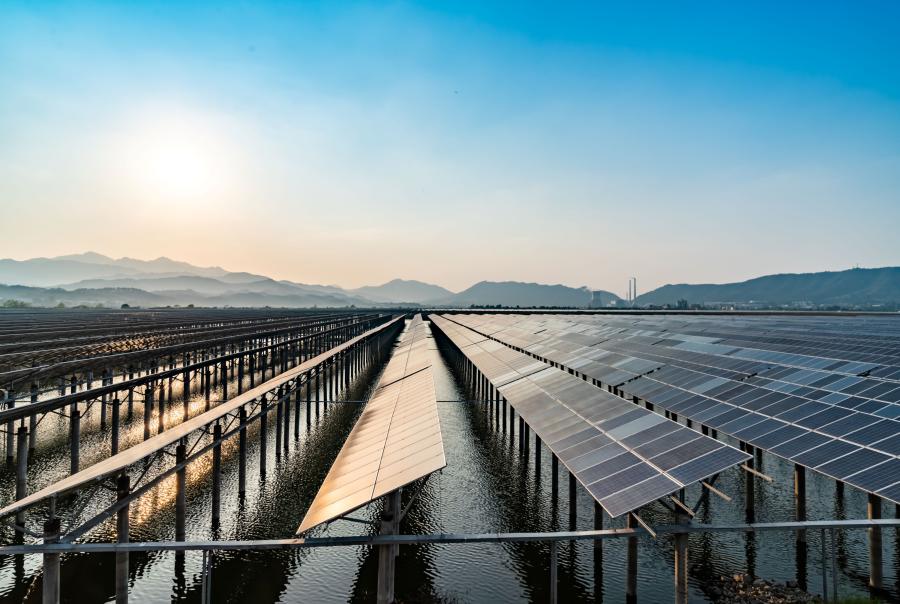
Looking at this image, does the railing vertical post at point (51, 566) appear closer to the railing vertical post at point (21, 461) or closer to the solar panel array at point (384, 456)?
the solar panel array at point (384, 456)

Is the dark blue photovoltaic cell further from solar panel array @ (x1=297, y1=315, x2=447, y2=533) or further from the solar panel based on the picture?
the solar panel

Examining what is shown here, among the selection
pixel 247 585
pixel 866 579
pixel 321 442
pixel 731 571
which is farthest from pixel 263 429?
pixel 866 579

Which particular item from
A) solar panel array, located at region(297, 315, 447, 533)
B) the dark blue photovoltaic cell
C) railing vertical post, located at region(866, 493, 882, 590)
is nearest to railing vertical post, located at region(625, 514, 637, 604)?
the dark blue photovoltaic cell

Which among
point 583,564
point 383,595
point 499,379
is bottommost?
point 583,564

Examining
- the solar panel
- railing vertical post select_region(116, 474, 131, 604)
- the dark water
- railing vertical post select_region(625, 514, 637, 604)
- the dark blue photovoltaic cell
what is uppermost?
the solar panel

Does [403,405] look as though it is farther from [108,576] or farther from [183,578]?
[108,576]

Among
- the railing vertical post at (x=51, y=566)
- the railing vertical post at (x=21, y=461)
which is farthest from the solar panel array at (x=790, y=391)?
the railing vertical post at (x=21, y=461)
